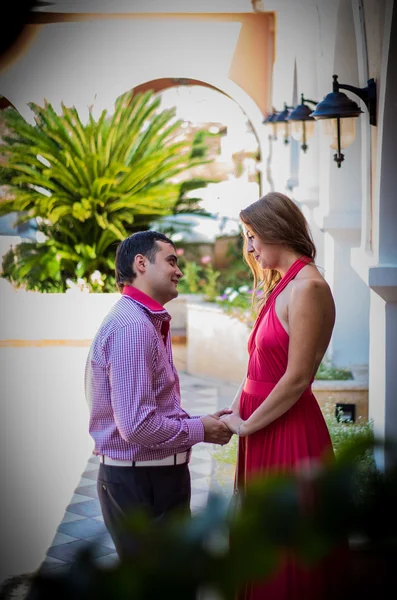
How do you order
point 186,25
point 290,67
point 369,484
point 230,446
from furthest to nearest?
point 186,25 → point 290,67 → point 230,446 → point 369,484

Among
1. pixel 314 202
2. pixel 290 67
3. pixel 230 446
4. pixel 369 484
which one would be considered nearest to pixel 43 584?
pixel 369 484

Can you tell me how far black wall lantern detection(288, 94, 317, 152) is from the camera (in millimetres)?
6262

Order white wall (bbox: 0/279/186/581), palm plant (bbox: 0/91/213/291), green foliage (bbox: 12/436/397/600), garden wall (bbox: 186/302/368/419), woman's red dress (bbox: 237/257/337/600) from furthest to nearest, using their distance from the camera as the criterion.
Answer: palm plant (bbox: 0/91/213/291), garden wall (bbox: 186/302/368/419), white wall (bbox: 0/279/186/581), woman's red dress (bbox: 237/257/337/600), green foliage (bbox: 12/436/397/600)

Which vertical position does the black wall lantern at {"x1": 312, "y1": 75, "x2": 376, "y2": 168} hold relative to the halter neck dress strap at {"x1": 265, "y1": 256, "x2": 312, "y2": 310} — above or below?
above

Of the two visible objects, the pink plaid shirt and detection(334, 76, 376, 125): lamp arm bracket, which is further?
detection(334, 76, 376, 125): lamp arm bracket

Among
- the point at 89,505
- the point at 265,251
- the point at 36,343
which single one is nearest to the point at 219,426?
the point at 265,251

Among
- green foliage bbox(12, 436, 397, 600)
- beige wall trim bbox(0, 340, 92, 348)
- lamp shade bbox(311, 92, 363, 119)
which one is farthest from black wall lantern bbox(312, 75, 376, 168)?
beige wall trim bbox(0, 340, 92, 348)

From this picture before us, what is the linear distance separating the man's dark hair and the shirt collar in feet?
0.16

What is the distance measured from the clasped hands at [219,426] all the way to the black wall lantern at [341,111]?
2043 mm

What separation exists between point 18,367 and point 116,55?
601 centimetres

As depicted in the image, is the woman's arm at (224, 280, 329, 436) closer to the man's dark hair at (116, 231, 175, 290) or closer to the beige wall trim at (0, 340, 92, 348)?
the man's dark hair at (116, 231, 175, 290)

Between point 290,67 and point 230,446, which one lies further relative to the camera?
point 290,67

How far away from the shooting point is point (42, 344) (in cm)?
890

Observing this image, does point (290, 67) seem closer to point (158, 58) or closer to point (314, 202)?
point (314, 202)
